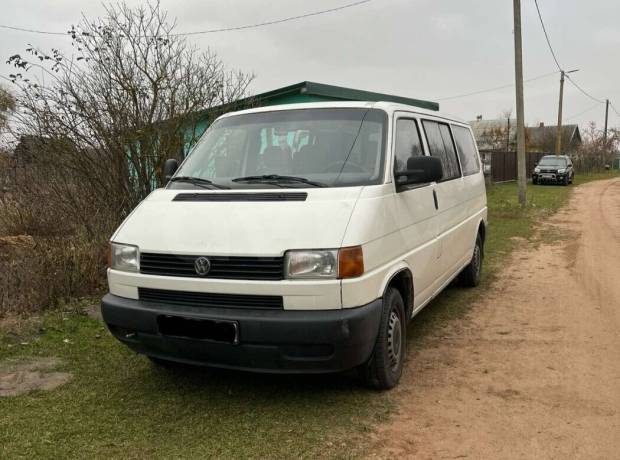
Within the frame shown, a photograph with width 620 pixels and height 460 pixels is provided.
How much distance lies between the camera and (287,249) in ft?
10.9

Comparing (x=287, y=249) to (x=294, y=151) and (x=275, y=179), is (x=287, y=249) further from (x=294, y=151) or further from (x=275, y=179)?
(x=294, y=151)

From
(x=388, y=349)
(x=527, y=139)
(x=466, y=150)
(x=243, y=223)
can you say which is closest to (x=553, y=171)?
(x=527, y=139)

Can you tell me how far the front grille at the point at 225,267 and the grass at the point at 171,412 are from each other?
91 centimetres

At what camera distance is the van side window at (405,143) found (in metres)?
4.25

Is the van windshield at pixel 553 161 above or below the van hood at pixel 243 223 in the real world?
above

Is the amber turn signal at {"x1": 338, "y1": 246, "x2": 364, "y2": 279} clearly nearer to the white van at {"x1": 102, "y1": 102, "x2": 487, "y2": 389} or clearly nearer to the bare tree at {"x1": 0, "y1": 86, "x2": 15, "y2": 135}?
the white van at {"x1": 102, "y1": 102, "x2": 487, "y2": 389}

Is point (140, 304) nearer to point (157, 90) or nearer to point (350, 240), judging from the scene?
point (350, 240)

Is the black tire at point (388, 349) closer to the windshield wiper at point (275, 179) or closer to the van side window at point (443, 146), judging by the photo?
the windshield wiper at point (275, 179)

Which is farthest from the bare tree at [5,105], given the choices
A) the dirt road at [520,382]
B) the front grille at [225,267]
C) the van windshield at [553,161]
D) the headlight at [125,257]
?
the van windshield at [553,161]

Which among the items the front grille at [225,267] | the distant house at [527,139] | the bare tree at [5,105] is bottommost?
the front grille at [225,267]

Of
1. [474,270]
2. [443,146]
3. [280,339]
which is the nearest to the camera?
[280,339]

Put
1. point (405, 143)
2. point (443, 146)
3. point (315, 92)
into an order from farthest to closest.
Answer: point (315, 92)
point (443, 146)
point (405, 143)

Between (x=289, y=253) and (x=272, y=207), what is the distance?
→ 0.41 m

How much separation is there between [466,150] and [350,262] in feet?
12.7
